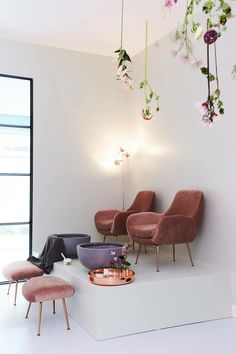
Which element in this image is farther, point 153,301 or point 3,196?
point 3,196

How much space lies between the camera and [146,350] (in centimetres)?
276

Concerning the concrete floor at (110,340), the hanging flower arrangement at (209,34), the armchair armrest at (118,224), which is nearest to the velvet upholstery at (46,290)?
the concrete floor at (110,340)

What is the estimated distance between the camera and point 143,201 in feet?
16.7

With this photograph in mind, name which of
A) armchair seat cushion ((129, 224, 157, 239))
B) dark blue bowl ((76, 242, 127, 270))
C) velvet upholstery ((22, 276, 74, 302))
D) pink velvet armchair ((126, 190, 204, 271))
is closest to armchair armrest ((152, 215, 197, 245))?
pink velvet armchair ((126, 190, 204, 271))

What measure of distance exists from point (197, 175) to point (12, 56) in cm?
299

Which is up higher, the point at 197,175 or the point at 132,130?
the point at 132,130

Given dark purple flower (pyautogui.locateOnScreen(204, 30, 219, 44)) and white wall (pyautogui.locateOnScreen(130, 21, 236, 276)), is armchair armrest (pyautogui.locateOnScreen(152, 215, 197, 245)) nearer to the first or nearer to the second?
white wall (pyautogui.locateOnScreen(130, 21, 236, 276))

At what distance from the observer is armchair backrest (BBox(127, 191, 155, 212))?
4.97 metres

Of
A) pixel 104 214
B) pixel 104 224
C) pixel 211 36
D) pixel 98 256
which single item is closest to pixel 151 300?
pixel 98 256

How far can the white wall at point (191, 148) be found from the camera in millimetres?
3805

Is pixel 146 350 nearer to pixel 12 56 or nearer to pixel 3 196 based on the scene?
pixel 3 196

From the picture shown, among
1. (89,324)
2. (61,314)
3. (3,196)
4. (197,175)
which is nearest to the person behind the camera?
(89,324)

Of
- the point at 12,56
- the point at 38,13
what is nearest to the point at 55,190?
the point at 12,56

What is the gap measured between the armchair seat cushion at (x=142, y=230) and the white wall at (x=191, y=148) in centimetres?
64
